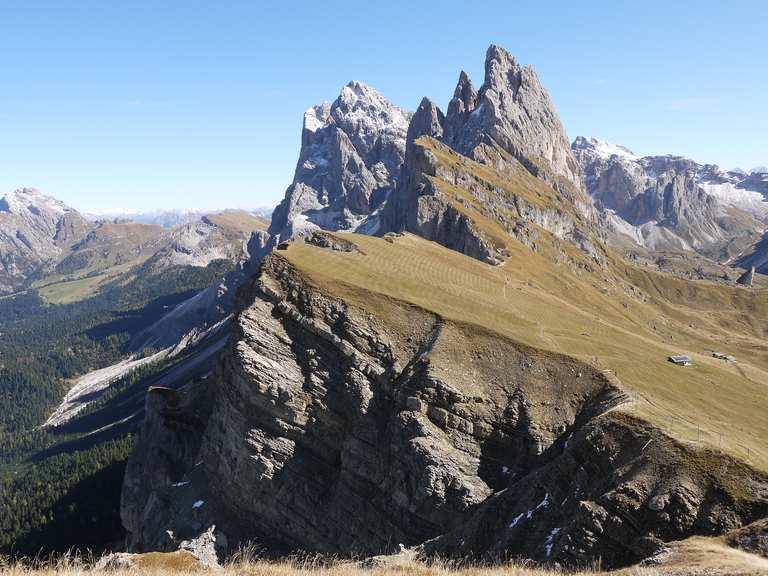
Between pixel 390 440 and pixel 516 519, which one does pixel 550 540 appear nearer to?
pixel 516 519

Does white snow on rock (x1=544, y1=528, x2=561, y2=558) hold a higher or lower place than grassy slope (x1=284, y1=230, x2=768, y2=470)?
lower

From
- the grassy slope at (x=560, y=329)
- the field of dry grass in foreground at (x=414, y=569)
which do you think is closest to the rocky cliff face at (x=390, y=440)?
the grassy slope at (x=560, y=329)

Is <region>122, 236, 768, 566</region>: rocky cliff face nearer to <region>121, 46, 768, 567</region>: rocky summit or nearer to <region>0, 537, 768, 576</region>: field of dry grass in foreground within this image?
<region>121, 46, 768, 567</region>: rocky summit

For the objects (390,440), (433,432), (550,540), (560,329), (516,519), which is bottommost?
(516,519)

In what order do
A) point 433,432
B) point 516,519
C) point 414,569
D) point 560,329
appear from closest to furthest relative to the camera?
point 414,569 < point 516,519 < point 433,432 < point 560,329

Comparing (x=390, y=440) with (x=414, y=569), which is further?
(x=390, y=440)

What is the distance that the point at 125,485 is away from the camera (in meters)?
87.2

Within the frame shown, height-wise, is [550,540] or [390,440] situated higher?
[550,540]

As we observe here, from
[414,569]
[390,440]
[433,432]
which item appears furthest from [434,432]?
[414,569]

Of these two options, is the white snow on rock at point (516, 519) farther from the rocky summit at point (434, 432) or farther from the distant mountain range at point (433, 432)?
the distant mountain range at point (433, 432)

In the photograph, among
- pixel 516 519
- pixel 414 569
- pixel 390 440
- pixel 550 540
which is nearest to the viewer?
pixel 414 569

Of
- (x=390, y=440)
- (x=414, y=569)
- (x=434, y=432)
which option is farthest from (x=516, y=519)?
(x=414, y=569)

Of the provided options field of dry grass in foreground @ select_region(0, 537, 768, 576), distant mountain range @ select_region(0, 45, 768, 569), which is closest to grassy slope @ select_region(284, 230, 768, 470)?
distant mountain range @ select_region(0, 45, 768, 569)

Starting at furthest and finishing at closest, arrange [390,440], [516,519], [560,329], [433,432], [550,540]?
1. [560,329]
2. [390,440]
3. [433,432]
4. [516,519]
5. [550,540]
